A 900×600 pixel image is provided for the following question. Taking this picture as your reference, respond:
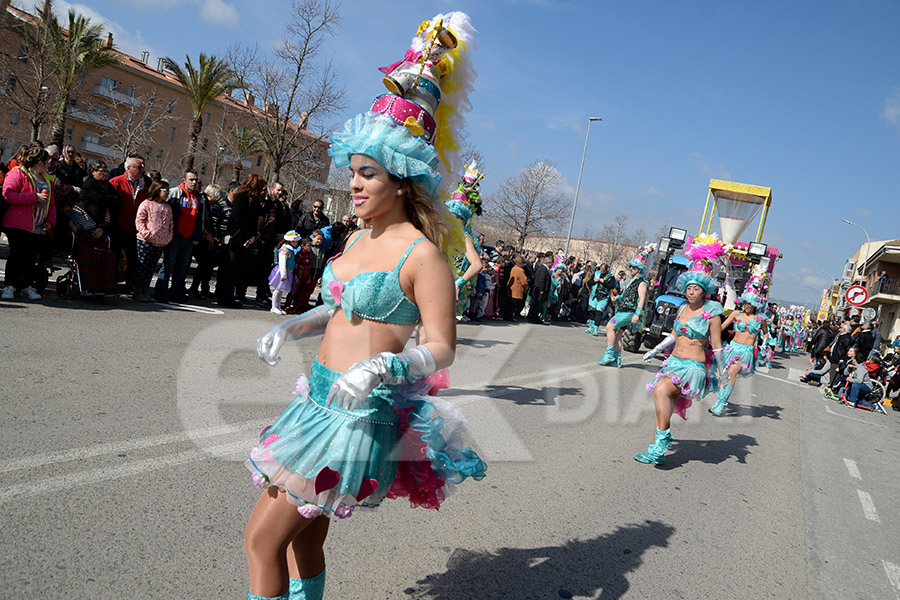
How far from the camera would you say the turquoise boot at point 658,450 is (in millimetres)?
5801

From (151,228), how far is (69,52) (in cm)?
2123

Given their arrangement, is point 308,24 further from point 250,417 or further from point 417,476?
point 417,476

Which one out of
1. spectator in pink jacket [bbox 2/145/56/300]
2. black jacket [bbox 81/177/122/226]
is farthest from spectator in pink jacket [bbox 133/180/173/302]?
spectator in pink jacket [bbox 2/145/56/300]

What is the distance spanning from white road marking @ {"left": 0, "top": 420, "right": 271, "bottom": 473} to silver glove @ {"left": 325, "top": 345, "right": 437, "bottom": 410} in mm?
2452

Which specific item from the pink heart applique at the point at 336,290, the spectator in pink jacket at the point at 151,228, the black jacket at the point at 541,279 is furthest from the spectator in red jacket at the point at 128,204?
the black jacket at the point at 541,279

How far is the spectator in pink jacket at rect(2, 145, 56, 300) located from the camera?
303 inches

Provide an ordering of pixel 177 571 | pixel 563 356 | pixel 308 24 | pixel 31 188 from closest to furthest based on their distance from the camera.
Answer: pixel 177 571 < pixel 31 188 < pixel 563 356 < pixel 308 24

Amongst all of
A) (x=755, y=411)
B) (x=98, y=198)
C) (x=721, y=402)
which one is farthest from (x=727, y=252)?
(x=98, y=198)

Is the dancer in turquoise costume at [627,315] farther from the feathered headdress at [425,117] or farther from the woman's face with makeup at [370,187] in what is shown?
the woman's face with makeup at [370,187]

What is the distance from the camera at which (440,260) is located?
2221 millimetres

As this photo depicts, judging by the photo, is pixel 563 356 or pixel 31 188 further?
pixel 563 356

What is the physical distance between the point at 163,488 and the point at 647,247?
14.8m

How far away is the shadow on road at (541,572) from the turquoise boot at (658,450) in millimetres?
1856

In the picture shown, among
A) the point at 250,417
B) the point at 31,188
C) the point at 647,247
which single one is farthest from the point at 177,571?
the point at 647,247
